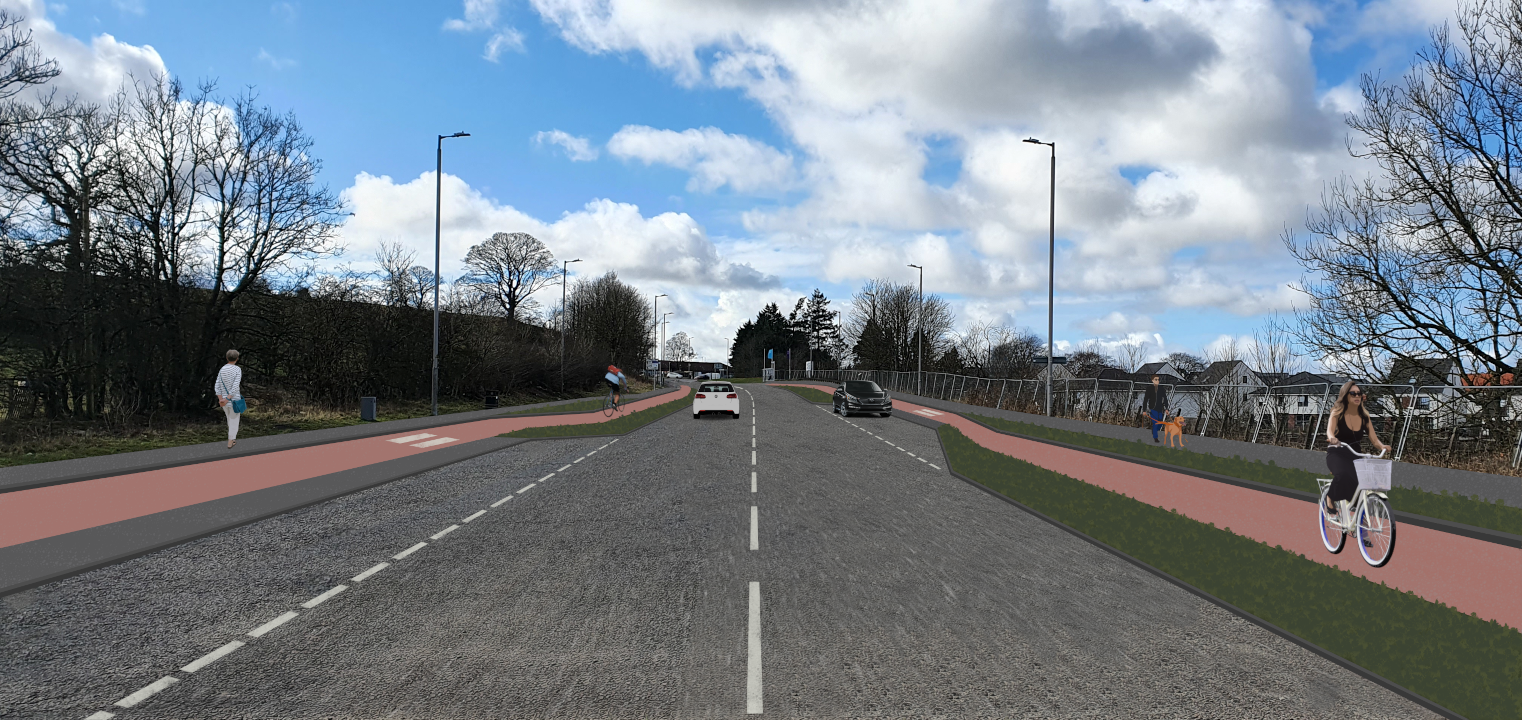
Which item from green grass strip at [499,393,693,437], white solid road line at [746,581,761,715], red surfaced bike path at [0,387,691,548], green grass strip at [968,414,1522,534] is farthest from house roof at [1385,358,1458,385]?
red surfaced bike path at [0,387,691,548]

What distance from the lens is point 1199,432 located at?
77.3 ft

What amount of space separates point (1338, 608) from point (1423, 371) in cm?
1623

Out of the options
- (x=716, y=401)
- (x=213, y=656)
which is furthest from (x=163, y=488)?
(x=716, y=401)

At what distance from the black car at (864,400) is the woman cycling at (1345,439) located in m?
24.2

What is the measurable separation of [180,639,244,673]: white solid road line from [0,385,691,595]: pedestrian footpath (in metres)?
2.80

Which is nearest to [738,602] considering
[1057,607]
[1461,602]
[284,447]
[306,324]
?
[1057,607]

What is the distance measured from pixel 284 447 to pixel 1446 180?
26.4 metres

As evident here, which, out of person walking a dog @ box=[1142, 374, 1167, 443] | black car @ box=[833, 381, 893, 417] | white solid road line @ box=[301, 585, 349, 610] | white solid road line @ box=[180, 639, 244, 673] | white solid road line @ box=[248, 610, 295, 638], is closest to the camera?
white solid road line @ box=[180, 639, 244, 673]

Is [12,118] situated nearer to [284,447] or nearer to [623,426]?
[284,447]

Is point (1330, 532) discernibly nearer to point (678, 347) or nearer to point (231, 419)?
point (231, 419)

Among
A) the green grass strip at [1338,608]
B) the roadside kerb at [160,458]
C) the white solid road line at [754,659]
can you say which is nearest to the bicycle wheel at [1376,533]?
the green grass strip at [1338,608]

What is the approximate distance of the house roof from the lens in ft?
57.9

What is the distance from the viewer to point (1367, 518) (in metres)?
7.67

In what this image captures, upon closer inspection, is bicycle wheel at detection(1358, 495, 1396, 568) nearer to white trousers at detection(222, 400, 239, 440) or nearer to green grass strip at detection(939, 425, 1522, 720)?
green grass strip at detection(939, 425, 1522, 720)
